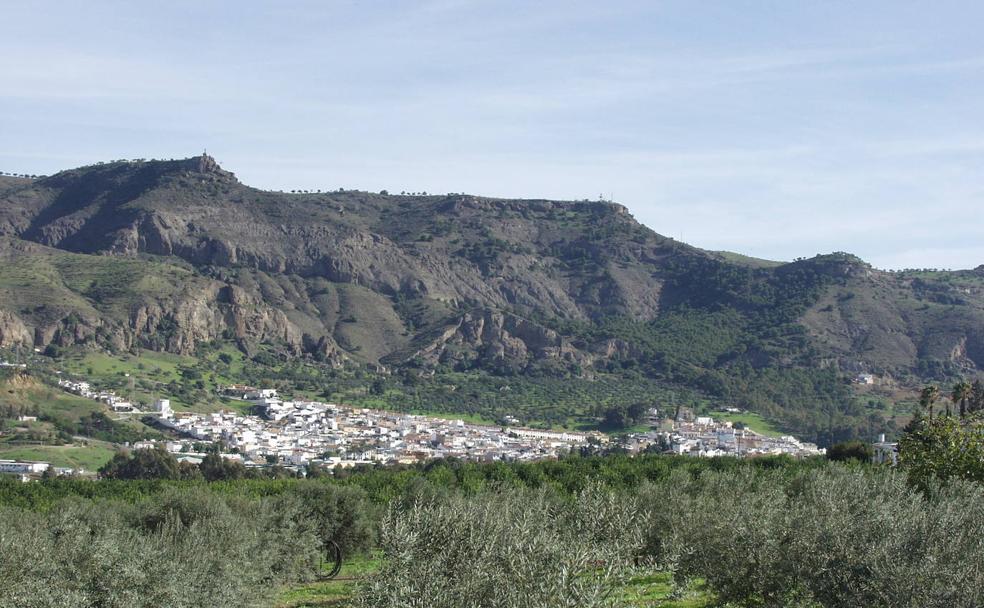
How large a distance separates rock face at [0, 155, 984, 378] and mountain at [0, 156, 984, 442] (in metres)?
0.33

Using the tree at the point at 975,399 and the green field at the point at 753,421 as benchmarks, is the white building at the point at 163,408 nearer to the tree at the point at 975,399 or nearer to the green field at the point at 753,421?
the green field at the point at 753,421

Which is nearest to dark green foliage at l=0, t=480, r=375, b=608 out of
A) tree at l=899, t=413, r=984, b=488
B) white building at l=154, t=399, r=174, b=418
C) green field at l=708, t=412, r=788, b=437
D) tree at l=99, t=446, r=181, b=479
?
tree at l=899, t=413, r=984, b=488

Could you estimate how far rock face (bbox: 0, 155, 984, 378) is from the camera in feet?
445

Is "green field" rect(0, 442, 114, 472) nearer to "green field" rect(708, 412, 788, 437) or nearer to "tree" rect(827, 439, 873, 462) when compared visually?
"tree" rect(827, 439, 873, 462)

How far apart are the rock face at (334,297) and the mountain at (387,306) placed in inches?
12.9

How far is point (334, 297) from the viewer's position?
171m

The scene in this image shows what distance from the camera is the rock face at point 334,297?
136 meters

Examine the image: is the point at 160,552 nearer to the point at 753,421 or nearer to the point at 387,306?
the point at 753,421

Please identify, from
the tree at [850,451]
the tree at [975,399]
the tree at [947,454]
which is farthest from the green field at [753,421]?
the tree at [947,454]

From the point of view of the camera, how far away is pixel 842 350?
155 meters

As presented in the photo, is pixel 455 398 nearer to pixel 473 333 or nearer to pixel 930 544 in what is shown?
pixel 473 333

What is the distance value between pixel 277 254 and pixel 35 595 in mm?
161097

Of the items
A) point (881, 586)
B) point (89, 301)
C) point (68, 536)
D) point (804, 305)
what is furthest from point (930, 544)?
point (804, 305)

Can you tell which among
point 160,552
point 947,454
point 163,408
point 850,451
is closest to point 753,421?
→ point 850,451
